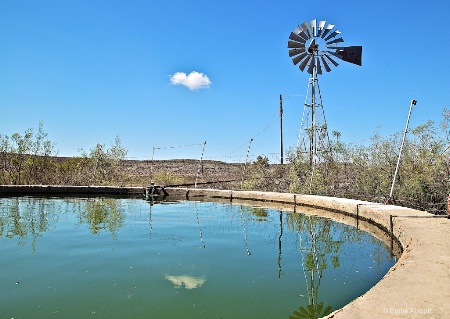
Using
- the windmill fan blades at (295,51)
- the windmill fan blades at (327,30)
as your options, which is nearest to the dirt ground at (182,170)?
Result: the windmill fan blades at (295,51)

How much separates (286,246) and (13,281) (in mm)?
3522

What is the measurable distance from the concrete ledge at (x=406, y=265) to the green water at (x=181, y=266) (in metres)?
0.46

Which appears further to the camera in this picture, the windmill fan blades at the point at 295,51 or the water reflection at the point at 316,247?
the windmill fan blades at the point at 295,51

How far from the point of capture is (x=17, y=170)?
51.4ft

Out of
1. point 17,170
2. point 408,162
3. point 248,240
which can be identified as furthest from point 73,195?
point 408,162


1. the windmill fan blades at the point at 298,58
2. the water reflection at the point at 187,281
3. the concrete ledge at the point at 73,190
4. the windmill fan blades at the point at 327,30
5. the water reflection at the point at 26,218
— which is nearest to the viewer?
the water reflection at the point at 187,281

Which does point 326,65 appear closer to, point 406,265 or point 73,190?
point 406,265

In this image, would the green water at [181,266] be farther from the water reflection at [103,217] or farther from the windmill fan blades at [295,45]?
the windmill fan blades at [295,45]

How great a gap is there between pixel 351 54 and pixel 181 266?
375 inches

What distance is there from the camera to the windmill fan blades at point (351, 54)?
11.4 m

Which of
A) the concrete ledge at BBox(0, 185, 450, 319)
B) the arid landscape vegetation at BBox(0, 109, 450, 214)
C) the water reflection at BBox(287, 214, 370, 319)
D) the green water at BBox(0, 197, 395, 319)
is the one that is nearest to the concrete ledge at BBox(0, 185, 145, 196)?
the arid landscape vegetation at BBox(0, 109, 450, 214)

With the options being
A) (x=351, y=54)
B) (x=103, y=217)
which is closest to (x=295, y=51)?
(x=351, y=54)

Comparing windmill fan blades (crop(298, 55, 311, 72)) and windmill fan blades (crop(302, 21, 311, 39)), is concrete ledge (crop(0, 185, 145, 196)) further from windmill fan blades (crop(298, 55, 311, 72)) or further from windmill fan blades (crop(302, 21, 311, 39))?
windmill fan blades (crop(302, 21, 311, 39))

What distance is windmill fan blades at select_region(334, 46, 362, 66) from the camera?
11438 mm
